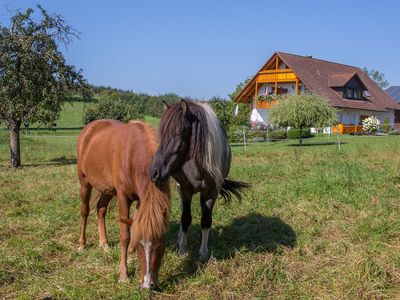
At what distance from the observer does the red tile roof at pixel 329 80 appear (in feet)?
139

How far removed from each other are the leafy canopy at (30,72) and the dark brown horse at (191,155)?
14.9 m

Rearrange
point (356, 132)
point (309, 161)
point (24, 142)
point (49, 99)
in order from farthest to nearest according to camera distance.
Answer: point (356, 132), point (24, 142), point (49, 99), point (309, 161)

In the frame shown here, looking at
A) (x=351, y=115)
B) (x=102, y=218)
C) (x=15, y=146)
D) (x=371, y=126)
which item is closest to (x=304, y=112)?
(x=371, y=126)

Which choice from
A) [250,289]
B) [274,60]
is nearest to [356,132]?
[274,60]

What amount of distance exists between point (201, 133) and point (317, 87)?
39604 millimetres

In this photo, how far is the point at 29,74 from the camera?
18.8 meters

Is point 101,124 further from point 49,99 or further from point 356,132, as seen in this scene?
point 356,132

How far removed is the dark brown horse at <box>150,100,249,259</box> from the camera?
183 inches

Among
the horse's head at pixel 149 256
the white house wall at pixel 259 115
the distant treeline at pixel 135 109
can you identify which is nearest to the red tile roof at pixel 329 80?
the white house wall at pixel 259 115

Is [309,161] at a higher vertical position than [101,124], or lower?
lower

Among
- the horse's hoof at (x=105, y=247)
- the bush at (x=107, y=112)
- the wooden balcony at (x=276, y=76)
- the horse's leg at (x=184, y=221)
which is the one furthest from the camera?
the bush at (x=107, y=112)

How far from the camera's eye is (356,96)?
46.3 m

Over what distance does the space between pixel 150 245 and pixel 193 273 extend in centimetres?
110

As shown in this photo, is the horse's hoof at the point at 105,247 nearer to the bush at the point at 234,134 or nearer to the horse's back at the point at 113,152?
the horse's back at the point at 113,152
